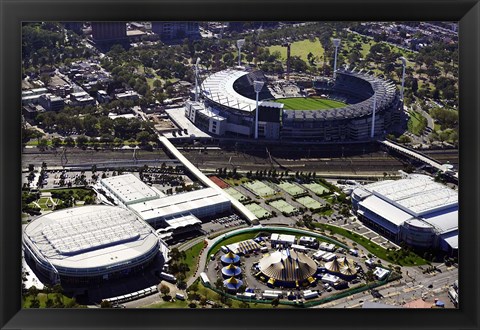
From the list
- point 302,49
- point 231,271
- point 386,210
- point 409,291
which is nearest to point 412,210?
point 386,210

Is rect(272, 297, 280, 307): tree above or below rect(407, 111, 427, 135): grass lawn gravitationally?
below

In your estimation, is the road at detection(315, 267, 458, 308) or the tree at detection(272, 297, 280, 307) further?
the road at detection(315, 267, 458, 308)

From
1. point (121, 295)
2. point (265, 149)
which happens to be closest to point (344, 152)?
point (265, 149)

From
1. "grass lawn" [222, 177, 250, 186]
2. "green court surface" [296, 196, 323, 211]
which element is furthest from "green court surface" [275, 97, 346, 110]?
"green court surface" [296, 196, 323, 211]

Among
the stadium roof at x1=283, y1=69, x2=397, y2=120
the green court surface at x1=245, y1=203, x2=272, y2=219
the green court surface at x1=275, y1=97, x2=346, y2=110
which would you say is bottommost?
the green court surface at x1=245, y1=203, x2=272, y2=219

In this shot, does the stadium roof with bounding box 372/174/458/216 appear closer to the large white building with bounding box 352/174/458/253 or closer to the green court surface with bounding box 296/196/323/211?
the large white building with bounding box 352/174/458/253

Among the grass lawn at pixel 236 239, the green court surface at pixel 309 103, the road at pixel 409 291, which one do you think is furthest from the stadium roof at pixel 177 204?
the green court surface at pixel 309 103
